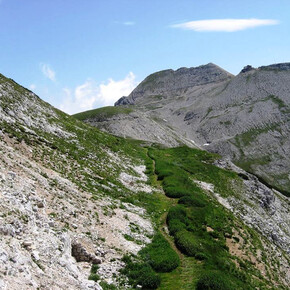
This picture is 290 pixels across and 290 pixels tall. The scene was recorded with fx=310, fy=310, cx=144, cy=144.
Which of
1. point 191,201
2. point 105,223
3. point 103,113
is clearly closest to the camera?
point 105,223

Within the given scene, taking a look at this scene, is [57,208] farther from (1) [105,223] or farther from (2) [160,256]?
(2) [160,256]

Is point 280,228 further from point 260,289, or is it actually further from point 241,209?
point 260,289

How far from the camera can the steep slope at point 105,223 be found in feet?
57.0

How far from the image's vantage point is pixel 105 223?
26.1 meters

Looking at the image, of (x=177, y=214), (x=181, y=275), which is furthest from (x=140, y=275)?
(x=177, y=214)

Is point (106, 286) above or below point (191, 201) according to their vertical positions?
below

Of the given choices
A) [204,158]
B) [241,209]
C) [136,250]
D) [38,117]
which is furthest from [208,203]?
[204,158]

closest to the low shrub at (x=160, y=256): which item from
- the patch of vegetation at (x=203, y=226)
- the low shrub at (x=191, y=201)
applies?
the patch of vegetation at (x=203, y=226)

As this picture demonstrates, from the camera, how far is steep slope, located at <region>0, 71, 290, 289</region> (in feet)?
57.0

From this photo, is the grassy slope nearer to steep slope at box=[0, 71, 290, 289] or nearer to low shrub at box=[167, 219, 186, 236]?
low shrub at box=[167, 219, 186, 236]

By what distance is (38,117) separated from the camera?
47938 mm

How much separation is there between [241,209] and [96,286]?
39048 mm

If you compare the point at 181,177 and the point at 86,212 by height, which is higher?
the point at 181,177

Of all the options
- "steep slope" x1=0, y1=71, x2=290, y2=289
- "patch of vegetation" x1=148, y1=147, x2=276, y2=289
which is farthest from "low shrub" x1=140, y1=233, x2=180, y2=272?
"patch of vegetation" x1=148, y1=147, x2=276, y2=289
